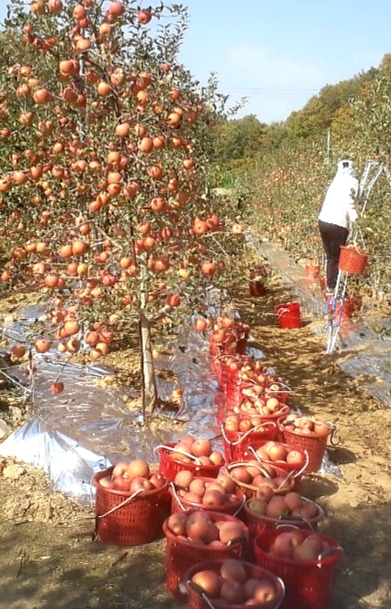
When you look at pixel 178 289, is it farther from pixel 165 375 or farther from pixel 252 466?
pixel 165 375

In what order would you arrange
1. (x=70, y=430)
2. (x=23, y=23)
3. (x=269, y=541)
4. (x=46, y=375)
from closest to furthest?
(x=269, y=541) → (x=70, y=430) → (x=23, y=23) → (x=46, y=375)

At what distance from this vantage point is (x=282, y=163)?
53.8 feet

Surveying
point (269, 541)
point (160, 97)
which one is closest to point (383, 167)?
point (160, 97)

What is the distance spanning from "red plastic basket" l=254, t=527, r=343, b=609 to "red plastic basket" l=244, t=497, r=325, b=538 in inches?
10.7

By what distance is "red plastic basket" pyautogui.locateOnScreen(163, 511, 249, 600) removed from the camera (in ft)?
9.66

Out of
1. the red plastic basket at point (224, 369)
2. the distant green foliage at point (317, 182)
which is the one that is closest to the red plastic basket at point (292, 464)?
the red plastic basket at point (224, 369)

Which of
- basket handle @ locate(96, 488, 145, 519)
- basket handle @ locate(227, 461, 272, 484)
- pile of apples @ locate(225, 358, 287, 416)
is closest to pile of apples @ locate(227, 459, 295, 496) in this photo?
basket handle @ locate(227, 461, 272, 484)

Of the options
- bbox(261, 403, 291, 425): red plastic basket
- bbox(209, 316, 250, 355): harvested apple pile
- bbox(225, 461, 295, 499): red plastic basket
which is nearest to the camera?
bbox(225, 461, 295, 499): red plastic basket

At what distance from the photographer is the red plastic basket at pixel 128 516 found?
3.50 metres

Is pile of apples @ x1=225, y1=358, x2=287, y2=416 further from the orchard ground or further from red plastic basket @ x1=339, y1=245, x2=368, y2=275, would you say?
red plastic basket @ x1=339, y1=245, x2=368, y2=275

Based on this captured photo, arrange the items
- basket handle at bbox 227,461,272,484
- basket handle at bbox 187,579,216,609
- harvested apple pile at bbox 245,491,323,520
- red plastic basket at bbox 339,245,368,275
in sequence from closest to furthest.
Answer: basket handle at bbox 187,579,216,609
harvested apple pile at bbox 245,491,323,520
basket handle at bbox 227,461,272,484
red plastic basket at bbox 339,245,368,275

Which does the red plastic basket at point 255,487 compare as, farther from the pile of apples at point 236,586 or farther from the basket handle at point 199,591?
the basket handle at point 199,591

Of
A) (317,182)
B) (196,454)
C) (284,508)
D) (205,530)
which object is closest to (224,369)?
(196,454)

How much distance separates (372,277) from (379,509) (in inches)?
232
